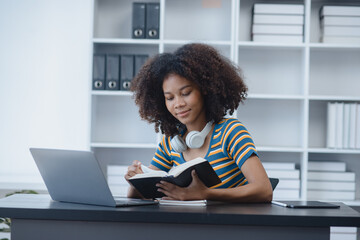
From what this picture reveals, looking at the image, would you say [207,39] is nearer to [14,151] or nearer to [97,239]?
[14,151]

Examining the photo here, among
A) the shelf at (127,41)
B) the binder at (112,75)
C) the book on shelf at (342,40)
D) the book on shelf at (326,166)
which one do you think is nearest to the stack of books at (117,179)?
the binder at (112,75)

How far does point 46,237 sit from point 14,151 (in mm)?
2262

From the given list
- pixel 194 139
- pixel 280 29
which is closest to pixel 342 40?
pixel 280 29

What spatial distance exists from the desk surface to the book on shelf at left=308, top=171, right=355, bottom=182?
179cm

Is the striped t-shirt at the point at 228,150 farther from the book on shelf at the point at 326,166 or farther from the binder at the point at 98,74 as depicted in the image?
the book on shelf at the point at 326,166

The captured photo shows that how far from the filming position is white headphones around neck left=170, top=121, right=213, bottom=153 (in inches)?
68.7

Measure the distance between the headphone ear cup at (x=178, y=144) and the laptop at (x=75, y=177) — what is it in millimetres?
395

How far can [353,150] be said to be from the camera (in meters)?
2.99

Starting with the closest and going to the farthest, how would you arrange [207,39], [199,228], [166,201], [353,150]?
[199,228] → [166,201] → [353,150] → [207,39]

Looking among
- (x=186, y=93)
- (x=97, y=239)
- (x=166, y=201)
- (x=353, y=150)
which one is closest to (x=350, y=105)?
(x=353, y=150)

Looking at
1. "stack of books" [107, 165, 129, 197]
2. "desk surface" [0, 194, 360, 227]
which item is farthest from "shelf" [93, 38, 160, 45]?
"desk surface" [0, 194, 360, 227]

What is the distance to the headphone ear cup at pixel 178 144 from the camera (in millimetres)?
1790

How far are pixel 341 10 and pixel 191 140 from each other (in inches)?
72.3

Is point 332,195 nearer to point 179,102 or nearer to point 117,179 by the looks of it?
point 117,179
